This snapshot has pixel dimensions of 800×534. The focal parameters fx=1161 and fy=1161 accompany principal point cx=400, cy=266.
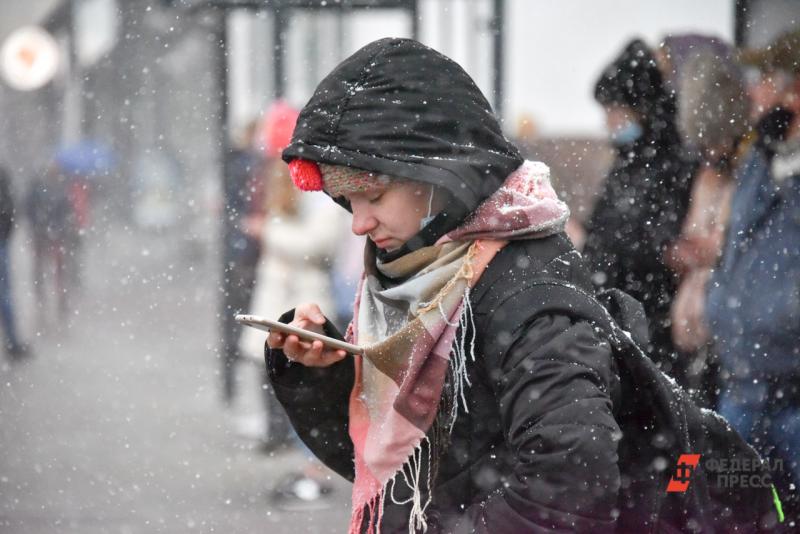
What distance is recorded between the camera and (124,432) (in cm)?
650

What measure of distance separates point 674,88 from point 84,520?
10.1 feet

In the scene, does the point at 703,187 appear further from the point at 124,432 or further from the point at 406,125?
the point at 124,432

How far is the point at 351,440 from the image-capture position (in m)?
2.45

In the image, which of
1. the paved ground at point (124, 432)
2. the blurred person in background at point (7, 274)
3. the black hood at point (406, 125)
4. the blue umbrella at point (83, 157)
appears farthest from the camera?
the blue umbrella at point (83, 157)

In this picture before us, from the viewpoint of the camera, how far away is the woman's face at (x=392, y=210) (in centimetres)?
215

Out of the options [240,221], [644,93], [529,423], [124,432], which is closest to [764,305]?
[644,93]

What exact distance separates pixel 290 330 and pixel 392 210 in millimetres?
312

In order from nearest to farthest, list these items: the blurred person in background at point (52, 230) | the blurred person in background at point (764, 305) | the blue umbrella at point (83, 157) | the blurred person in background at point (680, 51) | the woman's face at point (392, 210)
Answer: the woman's face at point (392, 210)
the blurred person in background at point (764, 305)
the blurred person in background at point (680, 51)
the blurred person in background at point (52, 230)
the blue umbrella at point (83, 157)

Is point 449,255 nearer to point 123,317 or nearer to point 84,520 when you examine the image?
point 84,520

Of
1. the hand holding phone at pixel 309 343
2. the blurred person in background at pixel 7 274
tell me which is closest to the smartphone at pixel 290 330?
the hand holding phone at pixel 309 343

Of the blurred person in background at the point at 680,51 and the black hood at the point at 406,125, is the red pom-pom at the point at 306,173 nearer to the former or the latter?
the black hood at the point at 406,125

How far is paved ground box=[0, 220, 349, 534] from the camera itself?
5.08 m

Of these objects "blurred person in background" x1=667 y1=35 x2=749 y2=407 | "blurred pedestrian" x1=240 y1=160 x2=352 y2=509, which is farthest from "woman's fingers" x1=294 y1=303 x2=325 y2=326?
"blurred pedestrian" x1=240 y1=160 x2=352 y2=509

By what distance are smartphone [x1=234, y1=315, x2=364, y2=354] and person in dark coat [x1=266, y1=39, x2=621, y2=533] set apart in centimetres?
4
